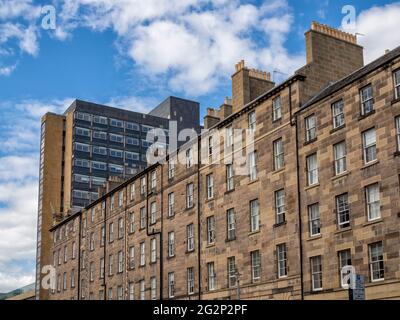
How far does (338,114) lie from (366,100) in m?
2.12

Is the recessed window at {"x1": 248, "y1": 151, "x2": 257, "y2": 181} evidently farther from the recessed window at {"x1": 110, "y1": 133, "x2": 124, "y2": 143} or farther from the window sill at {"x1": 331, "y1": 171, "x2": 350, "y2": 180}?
the recessed window at {"x1": 110, "y1": 133, "x2": 124, "y2": 143}

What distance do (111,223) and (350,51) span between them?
1205 inches

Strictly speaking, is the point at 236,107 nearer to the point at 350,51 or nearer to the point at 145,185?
the point at 350,51

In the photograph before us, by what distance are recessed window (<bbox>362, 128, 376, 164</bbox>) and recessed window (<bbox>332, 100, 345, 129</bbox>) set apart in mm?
1978

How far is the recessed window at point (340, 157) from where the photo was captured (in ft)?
109

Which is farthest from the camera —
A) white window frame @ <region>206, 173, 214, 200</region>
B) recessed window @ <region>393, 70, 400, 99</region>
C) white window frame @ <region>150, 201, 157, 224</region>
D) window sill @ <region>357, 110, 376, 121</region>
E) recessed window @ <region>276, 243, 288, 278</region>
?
white window frame @ <region>150, 201, 157, 224</region>

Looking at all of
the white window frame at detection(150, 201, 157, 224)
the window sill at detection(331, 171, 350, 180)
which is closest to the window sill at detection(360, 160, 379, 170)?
the window sill at detection(331, 171, 350, 180)

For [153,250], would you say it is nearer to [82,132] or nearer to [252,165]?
[252,165]

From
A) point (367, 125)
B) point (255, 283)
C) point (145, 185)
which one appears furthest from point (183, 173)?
point (367, 125)

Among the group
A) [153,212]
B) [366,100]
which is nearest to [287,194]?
[366,100]

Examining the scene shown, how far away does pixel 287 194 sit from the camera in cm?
3650

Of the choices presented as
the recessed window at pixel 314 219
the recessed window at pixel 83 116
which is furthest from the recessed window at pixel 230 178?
the recessed window at pixel 83 116

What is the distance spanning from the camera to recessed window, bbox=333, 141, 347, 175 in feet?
109

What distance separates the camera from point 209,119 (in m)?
48.0
